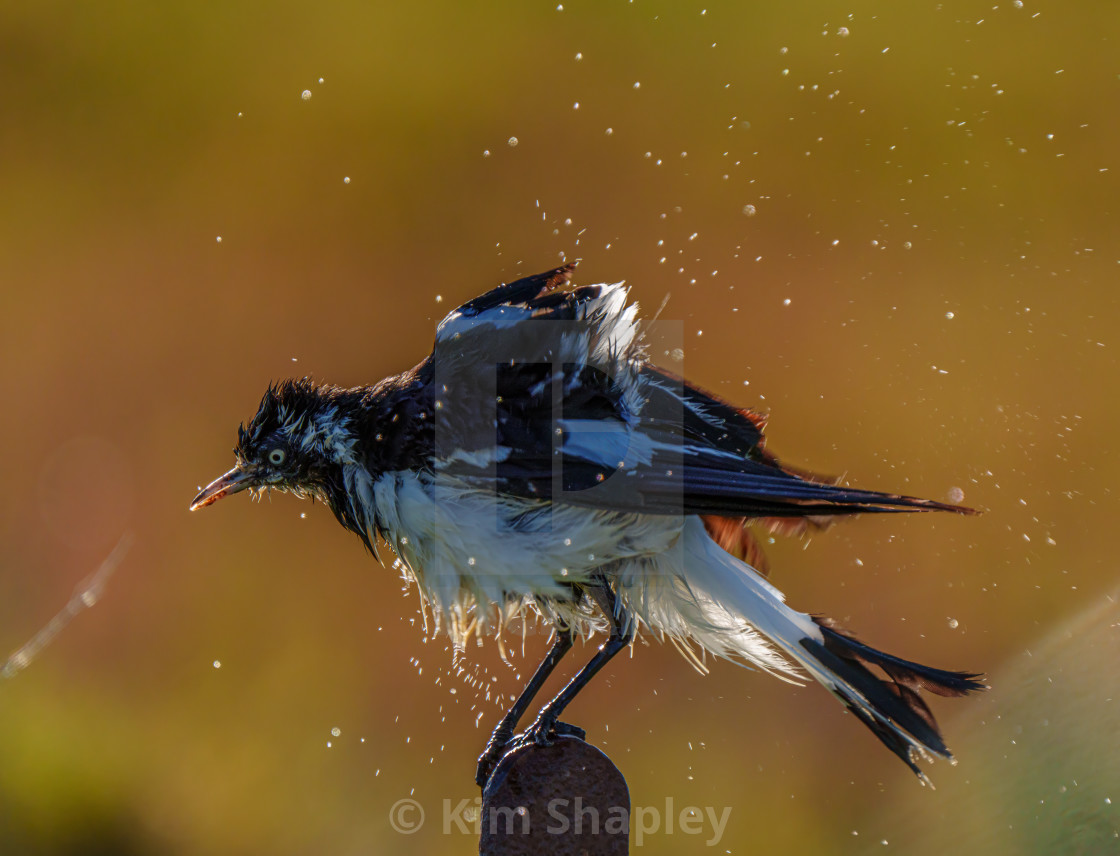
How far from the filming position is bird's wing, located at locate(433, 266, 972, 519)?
1707mm

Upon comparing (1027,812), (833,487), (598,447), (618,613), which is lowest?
(1027,812)

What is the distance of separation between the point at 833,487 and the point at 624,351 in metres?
0.64

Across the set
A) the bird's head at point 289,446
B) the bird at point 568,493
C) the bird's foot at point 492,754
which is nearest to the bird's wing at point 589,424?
the bird at point 568,493

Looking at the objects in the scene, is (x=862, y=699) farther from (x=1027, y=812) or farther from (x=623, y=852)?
(x=1027, y=812)

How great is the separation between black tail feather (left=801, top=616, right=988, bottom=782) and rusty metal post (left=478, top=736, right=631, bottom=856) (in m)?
0.52

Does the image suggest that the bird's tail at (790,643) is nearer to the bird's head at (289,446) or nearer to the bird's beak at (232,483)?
the bird's head at (289,446)

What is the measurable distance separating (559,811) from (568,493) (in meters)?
0.61

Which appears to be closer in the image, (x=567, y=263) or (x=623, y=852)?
(x=623, y=852)

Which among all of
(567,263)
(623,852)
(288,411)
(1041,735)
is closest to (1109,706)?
(1041,735)

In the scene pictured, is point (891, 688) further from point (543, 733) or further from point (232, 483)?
point (232, 483)

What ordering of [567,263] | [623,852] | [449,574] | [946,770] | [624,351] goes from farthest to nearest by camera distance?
[946,770]
[567,263]
[624,351]
[449,574]
[623,852]

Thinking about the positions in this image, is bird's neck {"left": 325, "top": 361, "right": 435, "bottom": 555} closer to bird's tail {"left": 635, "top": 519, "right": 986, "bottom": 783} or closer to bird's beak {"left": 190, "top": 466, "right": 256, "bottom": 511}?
bird's beak {"left": 190, "top": 466, "right": 256, "bottom": 511}

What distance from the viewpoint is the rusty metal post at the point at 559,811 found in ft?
5.06

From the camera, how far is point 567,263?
227 cm
